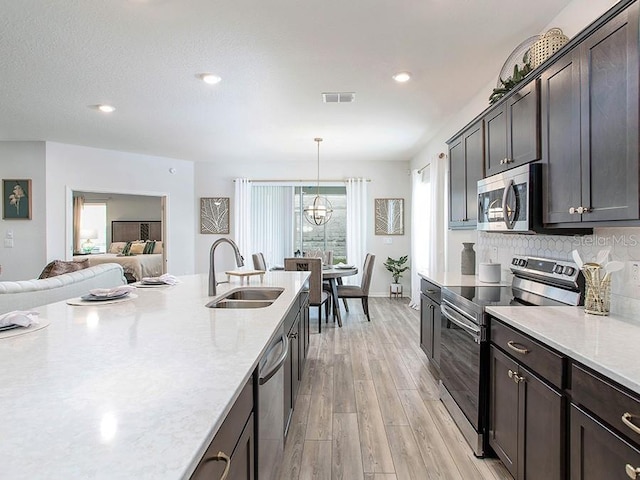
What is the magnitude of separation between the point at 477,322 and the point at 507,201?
0.75 meters

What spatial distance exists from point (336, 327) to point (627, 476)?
13.0ft

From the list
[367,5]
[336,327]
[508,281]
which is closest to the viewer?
[367,5]

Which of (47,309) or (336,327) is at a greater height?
(47,309)

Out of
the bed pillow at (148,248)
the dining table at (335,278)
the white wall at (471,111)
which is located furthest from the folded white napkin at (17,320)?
the bed pillow at (148,248)

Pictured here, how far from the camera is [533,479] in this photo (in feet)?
5.01

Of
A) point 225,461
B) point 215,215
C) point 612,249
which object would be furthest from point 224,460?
point 215,215

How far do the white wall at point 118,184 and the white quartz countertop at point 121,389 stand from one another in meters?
4.91

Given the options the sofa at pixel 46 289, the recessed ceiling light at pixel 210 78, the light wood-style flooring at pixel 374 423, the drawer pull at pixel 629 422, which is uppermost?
→ the recessed ceiling light at pixel 210 78

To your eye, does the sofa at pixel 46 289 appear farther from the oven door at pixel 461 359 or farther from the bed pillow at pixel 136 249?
the bed pillow at pixel 136 249

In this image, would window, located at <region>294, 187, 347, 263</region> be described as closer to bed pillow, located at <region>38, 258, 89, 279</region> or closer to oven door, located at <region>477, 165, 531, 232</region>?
bed pillow, located at <region>38, 258, 89, 279</region>

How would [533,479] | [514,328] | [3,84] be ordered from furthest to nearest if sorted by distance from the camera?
[3,84] < [514,328] < [533,479]

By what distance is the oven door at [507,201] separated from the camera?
2051 mm

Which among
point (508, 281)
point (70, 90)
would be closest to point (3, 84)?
point (70, 90)

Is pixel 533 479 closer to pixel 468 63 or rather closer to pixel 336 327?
pixel 468 63
